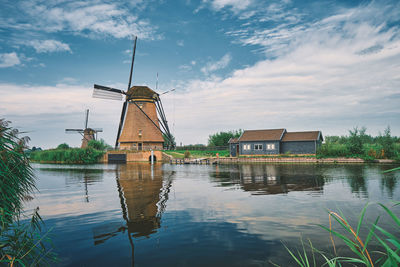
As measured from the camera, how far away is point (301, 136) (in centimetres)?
4462

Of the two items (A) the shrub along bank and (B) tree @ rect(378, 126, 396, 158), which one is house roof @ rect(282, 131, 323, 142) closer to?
(B) tree @ rect(378, 126, 396, 158)

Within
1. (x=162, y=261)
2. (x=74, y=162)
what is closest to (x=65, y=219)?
(x=162, y=261)

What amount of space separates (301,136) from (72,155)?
1670 inches

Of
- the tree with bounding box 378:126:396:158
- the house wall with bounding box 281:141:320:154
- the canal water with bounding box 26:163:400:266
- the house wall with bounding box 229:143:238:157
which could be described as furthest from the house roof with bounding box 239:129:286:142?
the canal water with bounding box 26:163:400:266

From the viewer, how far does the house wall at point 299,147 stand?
141 feet

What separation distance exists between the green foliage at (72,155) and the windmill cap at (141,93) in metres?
13.1

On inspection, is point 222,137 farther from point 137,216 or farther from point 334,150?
point 137,216

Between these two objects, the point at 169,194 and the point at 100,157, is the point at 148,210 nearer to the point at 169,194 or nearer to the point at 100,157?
the point at 169,194

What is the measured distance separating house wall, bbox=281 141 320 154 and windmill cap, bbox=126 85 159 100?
26131mm

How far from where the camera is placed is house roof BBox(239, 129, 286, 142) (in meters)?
45.2

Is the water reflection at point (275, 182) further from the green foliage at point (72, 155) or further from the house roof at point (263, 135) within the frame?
the green foliage at point (72, 155)

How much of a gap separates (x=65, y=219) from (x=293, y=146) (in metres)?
42.0

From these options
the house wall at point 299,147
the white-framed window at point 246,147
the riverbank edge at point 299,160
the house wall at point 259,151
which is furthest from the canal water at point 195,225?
the white-framed window at point 246,147

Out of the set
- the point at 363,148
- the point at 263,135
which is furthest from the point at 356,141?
the point at 263,135
